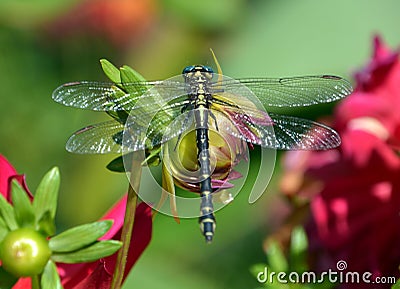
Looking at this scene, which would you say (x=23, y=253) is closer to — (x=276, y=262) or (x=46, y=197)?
(x=46, y=197)

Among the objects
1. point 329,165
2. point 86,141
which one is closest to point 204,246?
point 329,165

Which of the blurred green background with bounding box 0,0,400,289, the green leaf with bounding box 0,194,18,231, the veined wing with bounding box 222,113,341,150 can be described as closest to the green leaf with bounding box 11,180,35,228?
the green leaf with bounding box 0,194,18,231

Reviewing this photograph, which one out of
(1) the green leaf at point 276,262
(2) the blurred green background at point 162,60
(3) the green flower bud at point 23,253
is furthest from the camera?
(2) the blurred green background at point 162,60

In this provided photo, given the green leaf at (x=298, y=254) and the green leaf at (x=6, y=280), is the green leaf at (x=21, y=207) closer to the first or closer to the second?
the green leaf at (x=6, y=280)

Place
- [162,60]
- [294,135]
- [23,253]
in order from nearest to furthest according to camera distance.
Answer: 1. [23,253]
2. [294,135]
3. [162,60]

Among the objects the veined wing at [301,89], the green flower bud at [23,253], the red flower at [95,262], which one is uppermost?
the veined wing at [301,89]

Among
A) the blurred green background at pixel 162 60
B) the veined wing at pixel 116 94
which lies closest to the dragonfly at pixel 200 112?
the veined wing at pixel 116 94

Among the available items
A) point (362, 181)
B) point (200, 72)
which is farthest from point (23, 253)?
point (362, 181)
